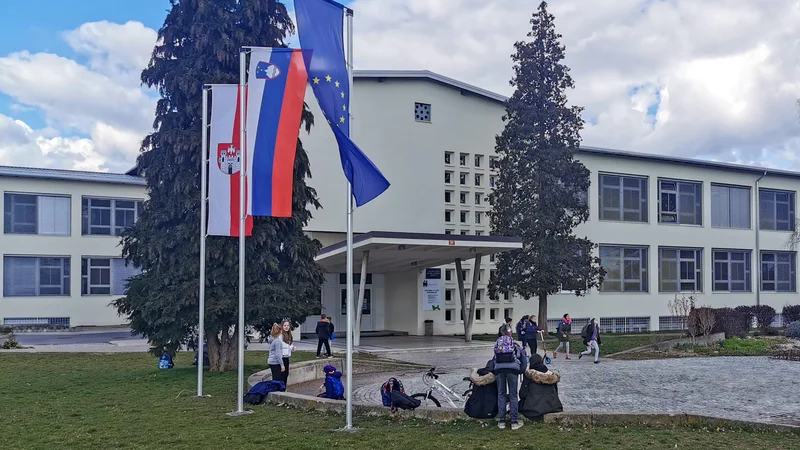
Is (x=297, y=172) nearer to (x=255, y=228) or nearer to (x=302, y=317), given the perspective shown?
(x=255, y=228)

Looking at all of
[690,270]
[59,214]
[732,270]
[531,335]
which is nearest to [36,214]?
[59,214]

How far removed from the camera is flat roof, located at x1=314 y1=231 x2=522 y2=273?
91.7ft

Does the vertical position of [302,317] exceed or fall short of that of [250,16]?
it falls short

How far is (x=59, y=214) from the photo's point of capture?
1630 inches

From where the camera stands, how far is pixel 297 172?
70.1ft

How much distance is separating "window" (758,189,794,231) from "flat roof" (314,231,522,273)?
23991mm

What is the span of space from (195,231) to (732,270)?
120 feet

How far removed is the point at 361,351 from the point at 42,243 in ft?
70.7

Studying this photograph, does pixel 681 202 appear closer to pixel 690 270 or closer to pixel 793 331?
pixel 690 270

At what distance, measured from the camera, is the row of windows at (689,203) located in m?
43.1

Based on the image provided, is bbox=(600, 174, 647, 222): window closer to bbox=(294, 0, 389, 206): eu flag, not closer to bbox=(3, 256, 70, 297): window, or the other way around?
bbox=(3, 256, 70, 297): window

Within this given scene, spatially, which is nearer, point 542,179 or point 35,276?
point 542,179

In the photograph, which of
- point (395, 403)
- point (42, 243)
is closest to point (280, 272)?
point (395, 403)

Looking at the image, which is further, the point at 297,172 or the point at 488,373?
the point at 297,172
